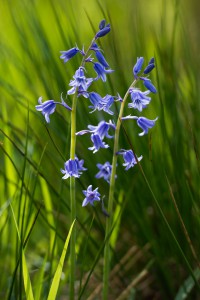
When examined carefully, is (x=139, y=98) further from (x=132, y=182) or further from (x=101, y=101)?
(x=132, y=182)

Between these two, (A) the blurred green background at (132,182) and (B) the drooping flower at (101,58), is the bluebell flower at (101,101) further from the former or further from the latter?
(A) the blurred green background at (132,182)

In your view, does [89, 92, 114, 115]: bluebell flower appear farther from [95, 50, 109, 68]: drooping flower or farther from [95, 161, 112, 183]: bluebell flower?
[95, 161, 112, 183]: bluebell flower

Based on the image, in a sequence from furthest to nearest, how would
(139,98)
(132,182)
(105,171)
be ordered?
(132,182), (105,171), (139,98)

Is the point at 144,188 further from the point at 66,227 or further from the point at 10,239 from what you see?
the point at 10,239

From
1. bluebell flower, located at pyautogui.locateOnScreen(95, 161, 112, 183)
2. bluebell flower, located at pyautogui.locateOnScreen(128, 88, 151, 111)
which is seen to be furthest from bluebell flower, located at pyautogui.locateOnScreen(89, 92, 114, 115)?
bluebell flower, located at pyautogui.locateOnScreen(95, 161, 112, 183)

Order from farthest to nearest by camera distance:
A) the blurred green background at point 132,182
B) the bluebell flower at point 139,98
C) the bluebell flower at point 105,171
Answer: the blurred green background at point 132,182
the bluebell flower at point 105,171
the bluebell flower at point 139,98

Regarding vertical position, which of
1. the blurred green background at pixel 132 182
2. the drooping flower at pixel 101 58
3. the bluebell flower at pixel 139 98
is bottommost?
the blurred green background at pixel 132 182

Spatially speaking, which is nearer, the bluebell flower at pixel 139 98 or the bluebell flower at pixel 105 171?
the bluebell flower at pixel 139 98

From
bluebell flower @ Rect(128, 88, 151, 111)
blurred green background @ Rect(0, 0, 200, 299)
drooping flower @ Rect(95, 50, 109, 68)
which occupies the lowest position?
blurred green background @ Rect(0, 0, 200, 299)

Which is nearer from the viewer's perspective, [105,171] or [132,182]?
[105,171]

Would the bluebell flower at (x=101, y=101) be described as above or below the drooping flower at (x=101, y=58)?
below

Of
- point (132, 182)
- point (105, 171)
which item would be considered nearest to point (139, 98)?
point (105, 171)

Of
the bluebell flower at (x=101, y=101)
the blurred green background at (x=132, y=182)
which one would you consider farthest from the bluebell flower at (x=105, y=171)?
the blurred green background at (x=132, y=182)
